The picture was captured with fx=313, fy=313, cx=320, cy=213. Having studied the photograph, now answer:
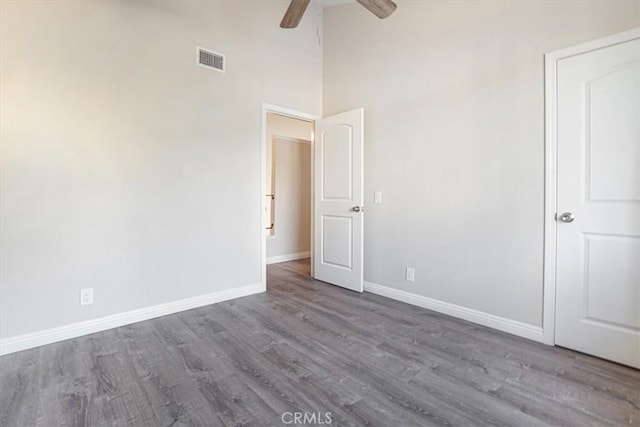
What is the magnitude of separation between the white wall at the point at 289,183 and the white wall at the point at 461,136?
6.32 ft

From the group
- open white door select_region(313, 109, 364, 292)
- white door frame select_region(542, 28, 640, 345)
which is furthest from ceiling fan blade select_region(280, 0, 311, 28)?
white door frame select_region(542, 28, 640, 345)

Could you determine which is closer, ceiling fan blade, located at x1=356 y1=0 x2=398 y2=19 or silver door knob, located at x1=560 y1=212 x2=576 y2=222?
ceiling fan blade, located at x1=356 y1=0 x2=398 y2=19

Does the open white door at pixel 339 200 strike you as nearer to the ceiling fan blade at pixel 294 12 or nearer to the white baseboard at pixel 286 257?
the white baseboard at pixel 286 257

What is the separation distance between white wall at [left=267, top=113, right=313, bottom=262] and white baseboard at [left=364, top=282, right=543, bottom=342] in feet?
7.24

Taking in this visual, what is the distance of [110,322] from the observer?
8.60ft

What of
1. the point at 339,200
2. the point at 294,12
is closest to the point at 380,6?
the point at 294,12

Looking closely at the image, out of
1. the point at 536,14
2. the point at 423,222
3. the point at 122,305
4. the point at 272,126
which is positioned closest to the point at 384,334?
the point at 423,222

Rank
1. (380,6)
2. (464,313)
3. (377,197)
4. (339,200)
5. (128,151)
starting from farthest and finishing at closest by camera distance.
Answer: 1. (339,200)
2. (377,197)
3. (464,313)
4. (128,151)
5. (380,6)

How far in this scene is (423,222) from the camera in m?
3.10

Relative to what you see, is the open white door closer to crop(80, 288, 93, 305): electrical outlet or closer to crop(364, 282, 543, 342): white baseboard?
crop(364, 282, 543, 342): white baseboard

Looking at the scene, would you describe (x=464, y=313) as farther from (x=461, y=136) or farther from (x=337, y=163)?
(x=337, y=163)

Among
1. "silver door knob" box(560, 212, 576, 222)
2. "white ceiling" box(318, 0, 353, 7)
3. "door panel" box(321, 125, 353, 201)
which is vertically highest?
"white ceiling" box(318, 0, 353, 7)

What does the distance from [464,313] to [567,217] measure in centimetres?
114

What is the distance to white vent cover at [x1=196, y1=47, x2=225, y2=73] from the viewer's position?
10.1 feet
